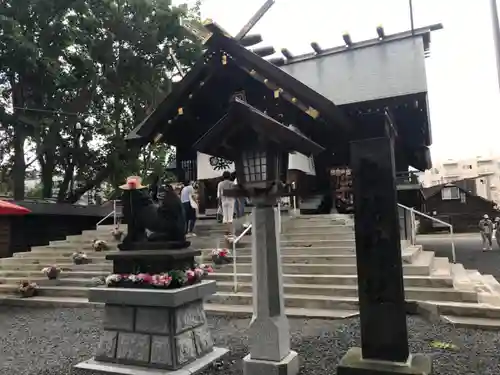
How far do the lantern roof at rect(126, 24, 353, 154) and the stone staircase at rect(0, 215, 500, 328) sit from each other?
256 centimetres

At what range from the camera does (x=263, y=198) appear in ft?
14.3

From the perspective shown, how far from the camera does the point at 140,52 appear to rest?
17.0m

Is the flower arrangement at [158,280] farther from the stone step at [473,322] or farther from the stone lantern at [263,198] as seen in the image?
the stone step at [473,322]

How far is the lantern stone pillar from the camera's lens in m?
4.14

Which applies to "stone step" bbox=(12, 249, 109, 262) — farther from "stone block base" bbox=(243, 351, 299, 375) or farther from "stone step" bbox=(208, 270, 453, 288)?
"stone block base" bbox=(243, 351, 299, 375)

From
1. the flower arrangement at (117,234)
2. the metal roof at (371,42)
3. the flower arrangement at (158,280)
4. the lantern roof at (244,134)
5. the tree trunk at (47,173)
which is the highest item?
the metal roof at (371,42)

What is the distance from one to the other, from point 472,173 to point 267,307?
201 ft

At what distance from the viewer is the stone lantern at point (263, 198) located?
13.7 feet

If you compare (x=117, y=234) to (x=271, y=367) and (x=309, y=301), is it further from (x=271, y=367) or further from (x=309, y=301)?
(x=271, y=367)

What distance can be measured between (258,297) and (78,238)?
10.1m

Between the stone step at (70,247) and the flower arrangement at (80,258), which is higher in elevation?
the stone step at (70,247)

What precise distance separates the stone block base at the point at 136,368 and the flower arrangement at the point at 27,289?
5183 millimetres

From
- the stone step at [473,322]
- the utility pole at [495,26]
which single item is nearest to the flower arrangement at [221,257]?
the stone step at [473,322]

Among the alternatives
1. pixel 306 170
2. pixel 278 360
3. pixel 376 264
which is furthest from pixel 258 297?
pixel 306 170
